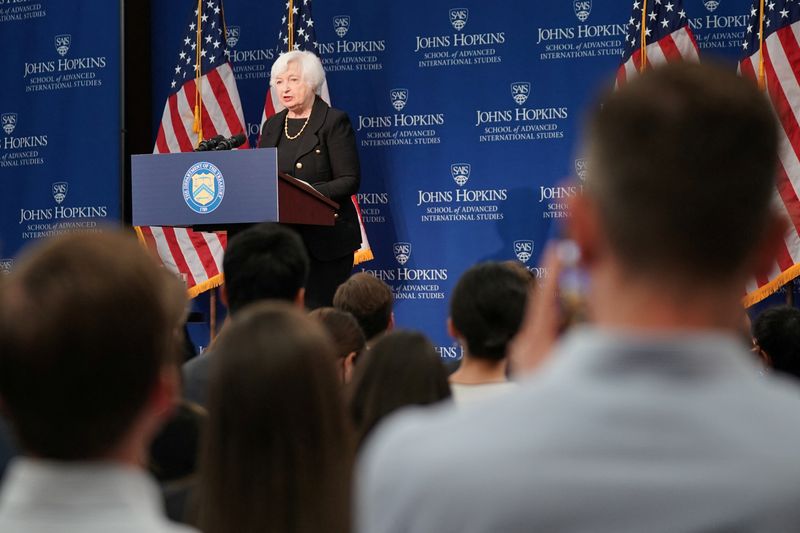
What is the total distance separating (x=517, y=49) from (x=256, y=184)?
299 cm

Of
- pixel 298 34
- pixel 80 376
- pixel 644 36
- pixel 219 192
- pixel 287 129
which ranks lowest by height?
pixel 80 376

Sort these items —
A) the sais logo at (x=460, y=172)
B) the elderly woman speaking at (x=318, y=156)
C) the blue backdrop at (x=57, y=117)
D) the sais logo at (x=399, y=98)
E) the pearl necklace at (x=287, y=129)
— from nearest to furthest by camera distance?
the elderly woman speaking at (x=318, y=156)
the pearl necklace at (x=287, y=129)
the sais logo at (x=460, y=172)
the sais logo at (x=399, y=98)
the blue backdrop at (x=57, y=117)

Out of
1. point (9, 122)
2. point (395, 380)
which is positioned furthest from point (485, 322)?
point (9, 122)

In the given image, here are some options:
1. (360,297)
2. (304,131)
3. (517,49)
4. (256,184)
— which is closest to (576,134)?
(517,49)

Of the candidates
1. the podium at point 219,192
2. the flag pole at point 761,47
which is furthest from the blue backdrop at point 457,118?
the podium at point 219,192

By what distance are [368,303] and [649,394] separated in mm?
3271

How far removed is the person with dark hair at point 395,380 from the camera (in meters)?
2.26

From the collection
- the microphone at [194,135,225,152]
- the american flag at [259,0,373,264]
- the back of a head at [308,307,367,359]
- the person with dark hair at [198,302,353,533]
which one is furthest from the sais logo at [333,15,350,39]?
the person with dark hair at [198,302,353,533]

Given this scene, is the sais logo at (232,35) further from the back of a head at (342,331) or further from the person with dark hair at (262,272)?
the person with dark hair at (262,272)

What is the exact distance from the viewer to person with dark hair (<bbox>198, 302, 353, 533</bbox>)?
1521mm

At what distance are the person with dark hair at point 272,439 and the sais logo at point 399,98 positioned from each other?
595 centimetres

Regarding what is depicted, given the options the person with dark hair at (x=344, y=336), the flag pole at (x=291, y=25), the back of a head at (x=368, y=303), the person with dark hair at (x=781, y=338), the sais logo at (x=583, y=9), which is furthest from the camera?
the flag pole at (x=291, y=25)

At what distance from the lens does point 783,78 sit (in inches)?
239

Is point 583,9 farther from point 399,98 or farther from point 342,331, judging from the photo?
point 342,331
